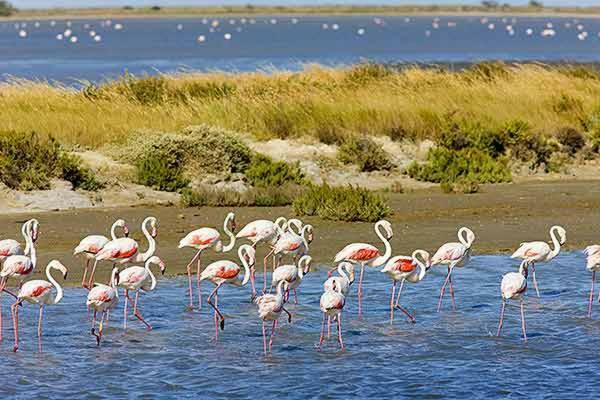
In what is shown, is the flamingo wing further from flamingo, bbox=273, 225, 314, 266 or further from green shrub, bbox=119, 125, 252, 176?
green shrub, bbox=119, 125, 252, 176

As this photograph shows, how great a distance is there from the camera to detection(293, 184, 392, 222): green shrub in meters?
18.9

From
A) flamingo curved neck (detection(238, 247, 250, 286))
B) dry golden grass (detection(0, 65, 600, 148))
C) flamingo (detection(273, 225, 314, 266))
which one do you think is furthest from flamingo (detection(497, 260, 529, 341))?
dry golden grass (detection(0, 65, 600, 148))

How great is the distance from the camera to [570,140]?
25219 millimetres

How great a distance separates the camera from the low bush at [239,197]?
2003cm

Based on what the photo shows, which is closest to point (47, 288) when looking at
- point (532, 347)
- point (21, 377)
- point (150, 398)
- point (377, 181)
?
point (21, 377)

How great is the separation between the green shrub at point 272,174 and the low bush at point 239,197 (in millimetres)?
805

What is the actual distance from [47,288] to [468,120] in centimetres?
1452

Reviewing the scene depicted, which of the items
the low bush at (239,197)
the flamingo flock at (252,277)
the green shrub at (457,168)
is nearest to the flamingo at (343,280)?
the flamingo flock at (252,277)

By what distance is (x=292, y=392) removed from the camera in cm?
1134

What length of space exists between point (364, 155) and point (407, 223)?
4488 millimetres

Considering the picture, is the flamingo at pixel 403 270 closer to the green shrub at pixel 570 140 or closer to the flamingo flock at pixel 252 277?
the flamingo flock at pixel 252 277

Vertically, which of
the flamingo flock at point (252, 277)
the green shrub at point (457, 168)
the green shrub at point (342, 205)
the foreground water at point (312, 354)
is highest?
the green shrub at point (457, 168)

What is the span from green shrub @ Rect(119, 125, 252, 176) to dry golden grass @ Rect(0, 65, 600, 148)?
3.42 ft

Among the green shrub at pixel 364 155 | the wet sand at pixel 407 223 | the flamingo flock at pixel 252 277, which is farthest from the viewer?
the green shrub at pixel 364 155
